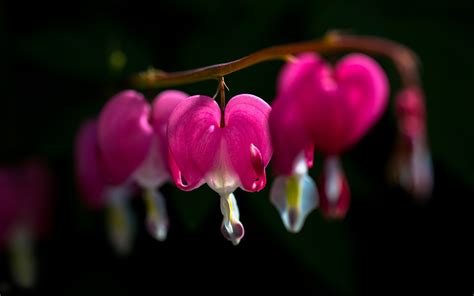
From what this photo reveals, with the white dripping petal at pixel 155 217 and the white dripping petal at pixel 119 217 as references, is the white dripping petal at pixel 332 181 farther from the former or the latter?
the white dripping petal at pixel 119 217

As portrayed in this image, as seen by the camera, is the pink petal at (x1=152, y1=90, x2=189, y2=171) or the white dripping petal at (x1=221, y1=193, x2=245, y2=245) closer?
the white dripping petal at (x1=221, y1=193, x2=245, y2=245)

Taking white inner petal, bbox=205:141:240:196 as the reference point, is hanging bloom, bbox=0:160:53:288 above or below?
below

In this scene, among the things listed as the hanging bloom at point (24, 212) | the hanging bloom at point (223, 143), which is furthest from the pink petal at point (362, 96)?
the hanging bloom at point (24, 212)

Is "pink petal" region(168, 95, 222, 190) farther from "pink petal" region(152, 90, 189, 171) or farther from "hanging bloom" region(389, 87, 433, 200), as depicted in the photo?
"hanging bloom" region(389, 87, 433, 200)

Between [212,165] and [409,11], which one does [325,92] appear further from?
[409,11]

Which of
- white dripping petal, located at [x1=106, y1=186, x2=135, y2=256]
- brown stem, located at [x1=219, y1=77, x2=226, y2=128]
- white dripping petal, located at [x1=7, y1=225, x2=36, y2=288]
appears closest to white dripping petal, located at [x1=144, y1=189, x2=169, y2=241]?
brown stem, located at [x1=219, y1=77, x2=226, y2=128]

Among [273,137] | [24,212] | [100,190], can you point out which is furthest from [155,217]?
[24,212]

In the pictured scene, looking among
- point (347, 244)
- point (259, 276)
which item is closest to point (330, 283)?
point (347, 244)

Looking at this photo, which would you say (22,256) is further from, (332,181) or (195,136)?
(332,181)
